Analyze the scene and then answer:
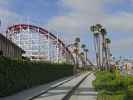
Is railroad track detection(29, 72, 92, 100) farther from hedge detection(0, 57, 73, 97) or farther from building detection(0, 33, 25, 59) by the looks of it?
building detection(0, 33, 25, 59)

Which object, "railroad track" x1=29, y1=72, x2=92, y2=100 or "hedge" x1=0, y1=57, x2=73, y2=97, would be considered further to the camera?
"railroad track" x1=29, y1=72, x2=92, y2=100

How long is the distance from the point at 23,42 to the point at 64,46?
30.4 metres

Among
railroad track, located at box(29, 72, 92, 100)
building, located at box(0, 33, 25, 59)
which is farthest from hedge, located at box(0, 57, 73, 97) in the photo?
building, located at box(0, 33, 25, 59)

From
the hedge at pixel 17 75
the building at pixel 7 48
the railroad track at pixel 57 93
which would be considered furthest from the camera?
the building at pixel 7 48

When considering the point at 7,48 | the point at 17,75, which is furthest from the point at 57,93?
the point at 7,48

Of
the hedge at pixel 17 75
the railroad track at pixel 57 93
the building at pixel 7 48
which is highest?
the building at pixel 7 48

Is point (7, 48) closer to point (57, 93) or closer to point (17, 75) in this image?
point (17, 75)

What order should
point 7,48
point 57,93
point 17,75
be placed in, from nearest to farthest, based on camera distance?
1. point 17,75
2. point 57,93
3. point 7,48

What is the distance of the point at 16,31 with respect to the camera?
112500 millimetres

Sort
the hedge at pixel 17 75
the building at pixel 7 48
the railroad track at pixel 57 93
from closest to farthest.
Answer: the hedge at pixel 17 75 → the railroad track at pixel 57 93 → the building at pixel 7 48

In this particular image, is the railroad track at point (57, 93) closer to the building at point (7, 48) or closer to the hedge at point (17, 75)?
the hedge at point (17, 75)

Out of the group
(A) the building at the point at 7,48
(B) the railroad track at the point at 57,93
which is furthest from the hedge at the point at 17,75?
(A) the building at the point at 7,48

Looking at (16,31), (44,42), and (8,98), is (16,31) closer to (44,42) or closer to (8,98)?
(44,42)

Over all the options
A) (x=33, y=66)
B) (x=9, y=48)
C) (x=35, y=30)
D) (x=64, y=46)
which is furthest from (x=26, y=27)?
(x=33, y=66)
